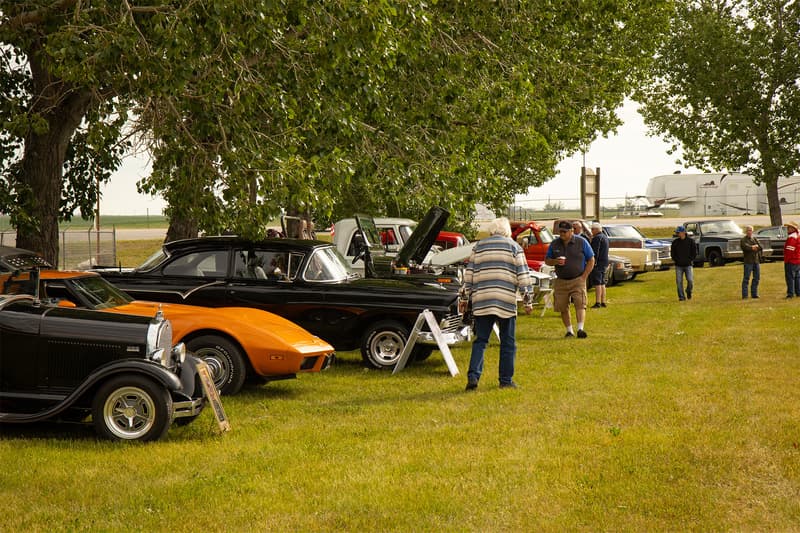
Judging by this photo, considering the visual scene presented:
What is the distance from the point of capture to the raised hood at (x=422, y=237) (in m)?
15.4

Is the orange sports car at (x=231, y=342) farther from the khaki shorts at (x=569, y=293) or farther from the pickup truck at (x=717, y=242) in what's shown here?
the pickup truck at (x=717, y=242)

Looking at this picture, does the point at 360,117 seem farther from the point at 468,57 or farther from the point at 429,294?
the point at 429,294

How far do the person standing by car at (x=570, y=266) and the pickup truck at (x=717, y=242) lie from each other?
2065cm

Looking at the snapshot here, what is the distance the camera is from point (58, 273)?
9.38m

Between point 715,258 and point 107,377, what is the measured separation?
30.1 m

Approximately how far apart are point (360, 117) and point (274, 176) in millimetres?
4043

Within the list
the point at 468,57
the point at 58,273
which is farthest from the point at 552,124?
the point at 58,273

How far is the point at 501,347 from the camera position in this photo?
10.1 m

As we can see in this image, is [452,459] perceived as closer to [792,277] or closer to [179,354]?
[179,354]

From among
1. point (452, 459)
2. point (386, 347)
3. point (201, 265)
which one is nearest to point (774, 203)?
point (386, 347)

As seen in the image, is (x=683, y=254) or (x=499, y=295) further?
(x=683, y=254)

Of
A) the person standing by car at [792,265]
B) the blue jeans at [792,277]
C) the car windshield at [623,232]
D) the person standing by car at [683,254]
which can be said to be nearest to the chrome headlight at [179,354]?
the person standing by car at [683,254]

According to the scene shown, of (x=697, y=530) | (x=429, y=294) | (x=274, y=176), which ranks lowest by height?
(x=697, y=530)

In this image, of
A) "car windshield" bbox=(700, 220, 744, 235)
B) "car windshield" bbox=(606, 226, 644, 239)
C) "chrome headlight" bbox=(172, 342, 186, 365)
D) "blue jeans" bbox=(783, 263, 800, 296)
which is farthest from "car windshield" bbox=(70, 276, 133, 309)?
"car windshield" bbox=(700, 220, 744, 235)
